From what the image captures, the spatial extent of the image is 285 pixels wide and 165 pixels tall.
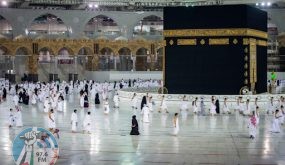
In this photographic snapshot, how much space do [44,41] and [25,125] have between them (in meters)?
17.0

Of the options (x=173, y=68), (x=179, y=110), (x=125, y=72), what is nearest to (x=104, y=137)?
(x=179, y=110)

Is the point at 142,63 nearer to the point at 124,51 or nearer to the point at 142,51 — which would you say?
the point at 142,51

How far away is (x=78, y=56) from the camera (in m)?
29.2

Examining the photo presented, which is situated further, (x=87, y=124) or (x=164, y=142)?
(x=87, y=124)

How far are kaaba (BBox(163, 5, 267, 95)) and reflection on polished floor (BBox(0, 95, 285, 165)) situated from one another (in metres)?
3.54

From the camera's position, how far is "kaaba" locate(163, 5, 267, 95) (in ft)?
53.3

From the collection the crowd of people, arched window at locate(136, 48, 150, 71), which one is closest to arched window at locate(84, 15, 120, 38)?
arched window at locate(136, 48, 150, 71)

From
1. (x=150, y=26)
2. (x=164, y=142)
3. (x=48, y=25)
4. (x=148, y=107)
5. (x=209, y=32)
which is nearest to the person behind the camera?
(x=164, y=142)

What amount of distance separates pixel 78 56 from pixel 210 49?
568 inches

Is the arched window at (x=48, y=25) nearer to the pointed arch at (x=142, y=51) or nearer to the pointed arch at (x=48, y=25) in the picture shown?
the pointed arch at (x=48, y=25)

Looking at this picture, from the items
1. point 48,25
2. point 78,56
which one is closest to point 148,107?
point 78,56

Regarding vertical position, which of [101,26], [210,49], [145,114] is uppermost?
[101,26]

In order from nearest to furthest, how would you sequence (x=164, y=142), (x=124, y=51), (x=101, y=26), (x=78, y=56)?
(x=164, y=142)
(x=78, y=56)
(x=124, y=51)
(x=101, y=26)

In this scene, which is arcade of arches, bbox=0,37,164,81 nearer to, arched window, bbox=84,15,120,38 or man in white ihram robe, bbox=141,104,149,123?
arched window, bbox=84,15,120,38
